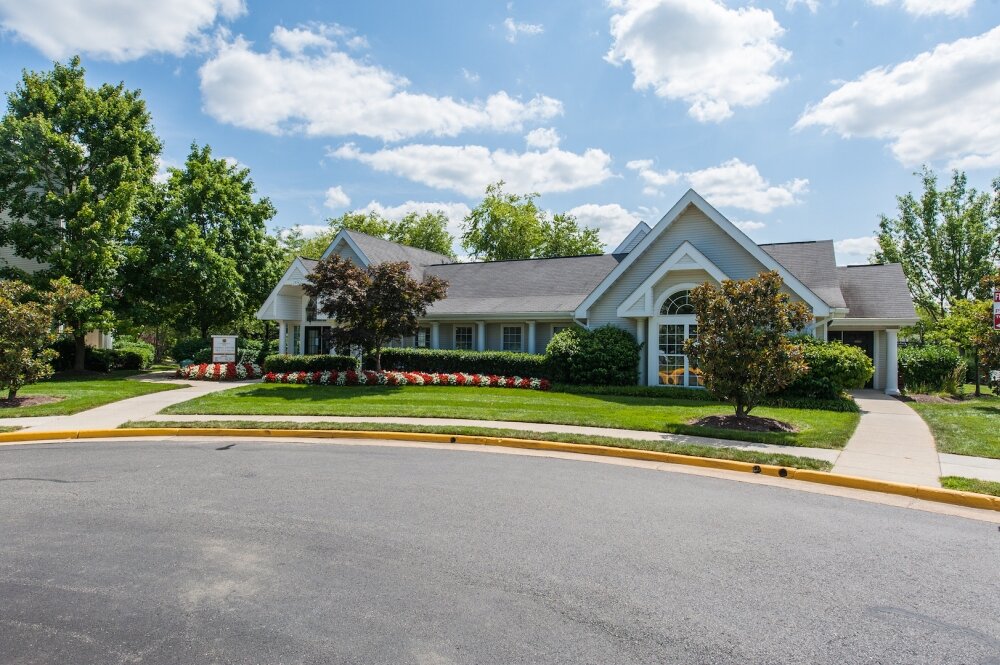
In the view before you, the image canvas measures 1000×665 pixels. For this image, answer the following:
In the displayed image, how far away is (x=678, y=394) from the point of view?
682 inches

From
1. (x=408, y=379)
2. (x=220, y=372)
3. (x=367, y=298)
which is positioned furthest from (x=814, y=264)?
(x=220, y=372)

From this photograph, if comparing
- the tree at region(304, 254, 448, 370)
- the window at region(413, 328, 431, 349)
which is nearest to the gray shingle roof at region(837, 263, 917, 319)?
the tree at region(304, 254, 448, 370)

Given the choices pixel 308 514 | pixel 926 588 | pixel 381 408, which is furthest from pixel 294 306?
pixel 926 588

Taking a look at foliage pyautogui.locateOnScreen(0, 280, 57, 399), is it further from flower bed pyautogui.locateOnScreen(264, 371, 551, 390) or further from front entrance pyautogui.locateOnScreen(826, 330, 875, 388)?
front entrance pyautogui.locateOnScreen(826, 330, 875, 388)

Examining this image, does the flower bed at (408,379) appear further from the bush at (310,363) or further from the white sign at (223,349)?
the white sign at (223,349)

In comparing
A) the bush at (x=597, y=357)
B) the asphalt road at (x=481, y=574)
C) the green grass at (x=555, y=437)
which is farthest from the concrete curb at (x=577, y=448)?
the bush at (x=597, y=357)

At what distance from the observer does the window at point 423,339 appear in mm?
25828

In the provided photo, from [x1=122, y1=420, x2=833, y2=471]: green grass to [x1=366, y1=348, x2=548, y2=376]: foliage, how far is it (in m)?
9.19

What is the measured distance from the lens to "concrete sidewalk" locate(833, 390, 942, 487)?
7891 mm

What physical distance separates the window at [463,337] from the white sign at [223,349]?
29.1ft

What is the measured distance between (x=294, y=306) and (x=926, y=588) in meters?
25.6

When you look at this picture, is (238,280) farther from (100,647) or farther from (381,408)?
(100,647)

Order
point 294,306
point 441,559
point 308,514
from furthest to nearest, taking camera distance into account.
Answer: point 294,306
point 308,514
point 441,559

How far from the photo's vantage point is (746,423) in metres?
11.8
